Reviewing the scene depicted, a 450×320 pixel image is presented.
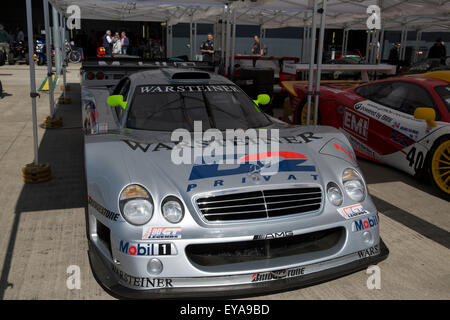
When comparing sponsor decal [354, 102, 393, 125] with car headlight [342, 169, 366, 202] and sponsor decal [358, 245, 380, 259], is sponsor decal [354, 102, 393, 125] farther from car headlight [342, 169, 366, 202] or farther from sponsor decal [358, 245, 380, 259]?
sponsor decal [358, 245, 380, 259]

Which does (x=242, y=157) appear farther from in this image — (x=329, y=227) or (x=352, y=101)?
(x=352, y=101)

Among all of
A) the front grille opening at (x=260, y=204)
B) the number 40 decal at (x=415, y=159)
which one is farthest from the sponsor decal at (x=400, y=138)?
the front grille opening at (x=260, y=204)

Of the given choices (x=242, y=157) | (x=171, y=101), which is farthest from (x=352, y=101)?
(x=242, y=157)

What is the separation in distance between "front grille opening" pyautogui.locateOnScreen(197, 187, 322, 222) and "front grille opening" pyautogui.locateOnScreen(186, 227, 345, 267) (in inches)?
5.9

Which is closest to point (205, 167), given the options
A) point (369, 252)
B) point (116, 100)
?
point (369, 252)

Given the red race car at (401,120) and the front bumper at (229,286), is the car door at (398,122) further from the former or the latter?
the front bumper at (229,286)

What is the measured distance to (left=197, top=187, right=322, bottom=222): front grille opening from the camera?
2.39 meters

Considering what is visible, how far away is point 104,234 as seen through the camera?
2.52 meters

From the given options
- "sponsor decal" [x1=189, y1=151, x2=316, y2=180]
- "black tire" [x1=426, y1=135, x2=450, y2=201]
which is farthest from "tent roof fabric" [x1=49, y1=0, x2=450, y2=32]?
"sponsor decal" [x1=189, y1=151, x2=316, y2=180]

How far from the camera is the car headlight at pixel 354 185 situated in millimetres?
2752

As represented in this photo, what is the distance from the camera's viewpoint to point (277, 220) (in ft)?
7.99

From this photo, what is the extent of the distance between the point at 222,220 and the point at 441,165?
3367mm

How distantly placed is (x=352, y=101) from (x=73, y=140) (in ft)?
14.5

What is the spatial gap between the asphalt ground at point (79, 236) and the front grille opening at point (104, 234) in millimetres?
401
